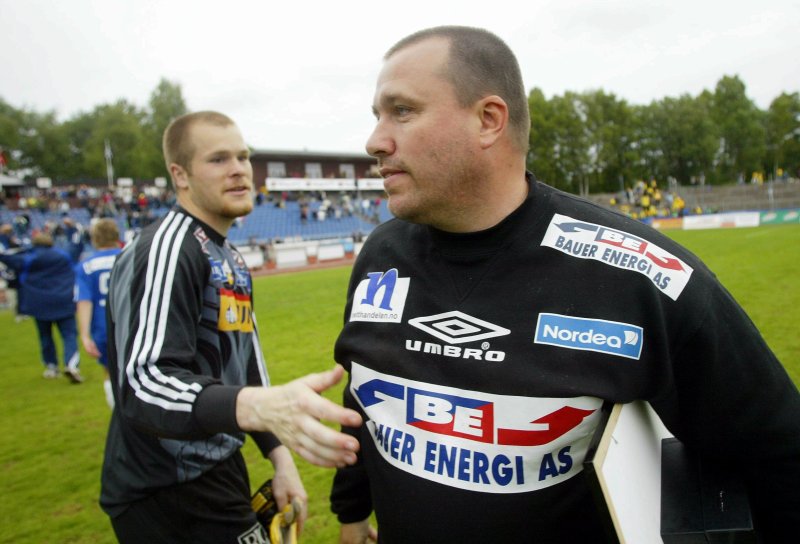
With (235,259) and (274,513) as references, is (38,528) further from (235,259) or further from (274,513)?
(235,259)

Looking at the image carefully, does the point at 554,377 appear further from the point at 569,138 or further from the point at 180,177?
the point at 569,138

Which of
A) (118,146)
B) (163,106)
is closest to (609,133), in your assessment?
(163,106)

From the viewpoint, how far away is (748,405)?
5.11 feet

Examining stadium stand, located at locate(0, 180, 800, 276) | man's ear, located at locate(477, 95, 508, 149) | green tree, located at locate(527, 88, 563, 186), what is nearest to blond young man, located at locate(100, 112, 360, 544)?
A: man's ear, located at locate(477, 95, 508, 149)

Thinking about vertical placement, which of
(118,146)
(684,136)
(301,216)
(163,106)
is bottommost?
(301,216)

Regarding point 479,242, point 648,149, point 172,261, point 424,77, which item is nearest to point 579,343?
point 479,242

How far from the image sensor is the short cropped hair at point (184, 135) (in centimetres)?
263

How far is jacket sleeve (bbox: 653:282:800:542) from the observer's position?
61.0 inches

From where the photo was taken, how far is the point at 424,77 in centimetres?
180

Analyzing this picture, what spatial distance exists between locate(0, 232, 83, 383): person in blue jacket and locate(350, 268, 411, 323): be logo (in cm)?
851

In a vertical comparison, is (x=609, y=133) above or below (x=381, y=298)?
above

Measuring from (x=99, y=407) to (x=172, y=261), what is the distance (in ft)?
21.3

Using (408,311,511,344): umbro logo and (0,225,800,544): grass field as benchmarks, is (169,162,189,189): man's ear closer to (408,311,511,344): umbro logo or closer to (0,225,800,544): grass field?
(408,311,511,344): umbro logo

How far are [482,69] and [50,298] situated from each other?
367 inches
